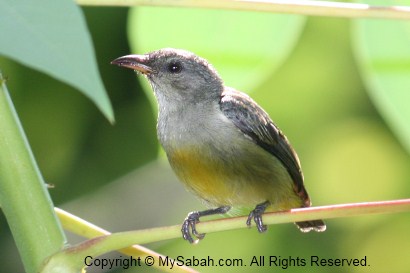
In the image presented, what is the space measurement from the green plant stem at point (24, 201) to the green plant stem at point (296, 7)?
0.36 m

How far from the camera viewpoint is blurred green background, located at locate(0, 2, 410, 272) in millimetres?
3898

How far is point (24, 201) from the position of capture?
4.72 ft

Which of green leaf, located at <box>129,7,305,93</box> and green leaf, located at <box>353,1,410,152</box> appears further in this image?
green leaf, located at <box>129,7,305,93</box>

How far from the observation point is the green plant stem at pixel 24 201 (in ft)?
4.71

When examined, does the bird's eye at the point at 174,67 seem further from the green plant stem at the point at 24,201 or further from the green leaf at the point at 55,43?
the green leaf at the point at 55,43

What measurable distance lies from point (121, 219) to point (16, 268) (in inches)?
26.2

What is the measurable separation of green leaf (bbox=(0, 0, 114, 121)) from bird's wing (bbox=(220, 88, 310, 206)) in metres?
1.99

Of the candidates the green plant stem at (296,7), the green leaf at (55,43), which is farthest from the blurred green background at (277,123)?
the green leaf at (55,43)

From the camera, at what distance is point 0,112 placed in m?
1.43

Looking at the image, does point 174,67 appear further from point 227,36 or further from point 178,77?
point 227,36

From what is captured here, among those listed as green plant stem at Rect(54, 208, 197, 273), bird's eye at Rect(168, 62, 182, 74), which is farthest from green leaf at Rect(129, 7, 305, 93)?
bird's eye at Rect(168, 62, 182, 74)

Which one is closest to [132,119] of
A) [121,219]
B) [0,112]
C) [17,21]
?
[121,219]

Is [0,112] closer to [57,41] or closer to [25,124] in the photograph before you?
[57,41]

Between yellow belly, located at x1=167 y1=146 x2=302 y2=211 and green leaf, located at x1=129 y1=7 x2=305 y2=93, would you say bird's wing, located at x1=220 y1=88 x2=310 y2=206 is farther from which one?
green leaf, located at x1=129 y1=7 x2=305 y2=93
